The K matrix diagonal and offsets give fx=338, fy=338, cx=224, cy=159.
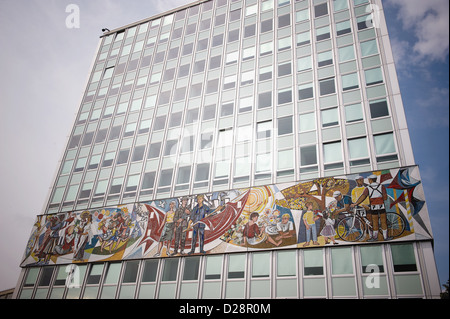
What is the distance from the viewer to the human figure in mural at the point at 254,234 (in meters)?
17.5

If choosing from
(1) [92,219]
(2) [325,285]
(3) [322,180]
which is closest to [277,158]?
(3) [322,180]

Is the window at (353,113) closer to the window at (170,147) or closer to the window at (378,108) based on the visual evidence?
the window at (378,108)

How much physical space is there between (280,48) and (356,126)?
31.2ft

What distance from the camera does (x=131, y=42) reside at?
3469 centimetres

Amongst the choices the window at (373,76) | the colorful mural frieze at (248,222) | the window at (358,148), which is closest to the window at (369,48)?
the window at (373,76)

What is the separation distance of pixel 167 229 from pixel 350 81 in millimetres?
14588

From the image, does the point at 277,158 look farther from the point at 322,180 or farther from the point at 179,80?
the point at 179,80

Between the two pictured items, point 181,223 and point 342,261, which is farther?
point 181,223

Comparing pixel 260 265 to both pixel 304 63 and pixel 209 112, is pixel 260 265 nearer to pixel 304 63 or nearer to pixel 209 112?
pixel 209 112

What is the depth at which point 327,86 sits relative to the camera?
72.3 feet

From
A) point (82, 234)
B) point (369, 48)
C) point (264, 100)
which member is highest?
point (369, 48)

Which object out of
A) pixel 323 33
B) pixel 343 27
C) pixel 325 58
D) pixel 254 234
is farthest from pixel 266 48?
pixel 254 234

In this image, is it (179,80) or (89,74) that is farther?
(89,74)
